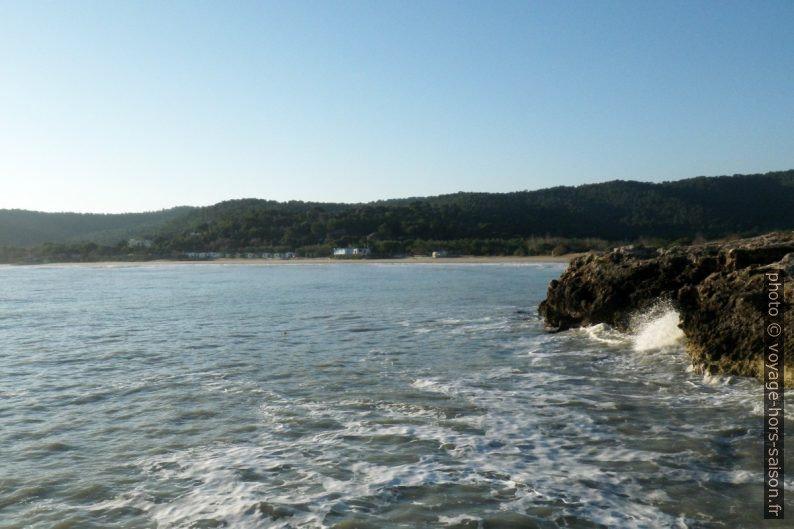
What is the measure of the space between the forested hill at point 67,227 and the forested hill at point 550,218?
2527cm

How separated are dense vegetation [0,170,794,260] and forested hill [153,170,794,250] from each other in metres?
0.15

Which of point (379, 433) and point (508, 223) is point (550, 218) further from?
point (379, 433)

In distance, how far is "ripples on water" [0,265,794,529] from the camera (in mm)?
5277

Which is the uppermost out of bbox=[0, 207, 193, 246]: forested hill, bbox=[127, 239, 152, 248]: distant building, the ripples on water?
bbox=[0, 207, 193, 246]: forested hill

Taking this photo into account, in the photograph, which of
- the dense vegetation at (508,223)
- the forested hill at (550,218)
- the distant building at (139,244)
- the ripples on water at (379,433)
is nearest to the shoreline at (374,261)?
the dense vegetation at (508,223)

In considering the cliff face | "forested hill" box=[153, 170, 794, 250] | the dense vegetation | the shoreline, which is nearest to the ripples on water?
the cliff face

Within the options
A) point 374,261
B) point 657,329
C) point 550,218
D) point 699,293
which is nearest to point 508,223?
point 550,218

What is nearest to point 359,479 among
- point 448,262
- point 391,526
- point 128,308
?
point 391,526

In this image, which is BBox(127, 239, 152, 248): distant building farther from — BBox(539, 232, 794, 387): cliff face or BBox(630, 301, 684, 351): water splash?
BBox(630, 301, 684, 351): water splash

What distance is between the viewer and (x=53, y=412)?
8539 millimetres

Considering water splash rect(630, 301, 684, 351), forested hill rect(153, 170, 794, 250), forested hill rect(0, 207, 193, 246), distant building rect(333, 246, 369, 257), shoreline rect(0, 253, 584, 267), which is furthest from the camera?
forested hill rect(0, 207, 193, 246)

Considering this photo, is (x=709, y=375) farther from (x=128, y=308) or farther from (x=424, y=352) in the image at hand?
(x=128, y=308)

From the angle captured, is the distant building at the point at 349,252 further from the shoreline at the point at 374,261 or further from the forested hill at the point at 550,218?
the shoreline at the point at 374,261

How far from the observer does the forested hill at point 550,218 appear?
81.8 meters
